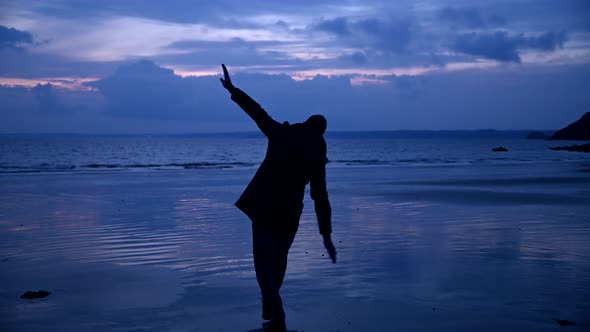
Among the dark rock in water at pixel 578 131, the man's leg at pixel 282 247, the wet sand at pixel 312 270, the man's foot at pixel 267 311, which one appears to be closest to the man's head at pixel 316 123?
the man's leg at pixel 282 247

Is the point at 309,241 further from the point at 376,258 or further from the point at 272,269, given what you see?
the point at 272,269

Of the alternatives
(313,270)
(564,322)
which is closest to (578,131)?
(313,270)

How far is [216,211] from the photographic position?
13.3m

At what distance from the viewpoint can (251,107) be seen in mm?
4277

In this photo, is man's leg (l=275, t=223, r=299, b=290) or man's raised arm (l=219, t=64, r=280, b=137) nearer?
man's raised arm (l=219, t=64, r=280, b=137)

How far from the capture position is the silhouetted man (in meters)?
4.33

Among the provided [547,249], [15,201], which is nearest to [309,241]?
[547,249]

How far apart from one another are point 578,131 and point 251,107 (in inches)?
6250

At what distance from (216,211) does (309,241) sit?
476 centimetres

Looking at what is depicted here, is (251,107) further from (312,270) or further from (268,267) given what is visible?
(312,270)

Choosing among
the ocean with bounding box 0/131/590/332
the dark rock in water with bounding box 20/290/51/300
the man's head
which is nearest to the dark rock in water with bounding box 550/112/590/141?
the ocean with bounding box 0/131/590/332

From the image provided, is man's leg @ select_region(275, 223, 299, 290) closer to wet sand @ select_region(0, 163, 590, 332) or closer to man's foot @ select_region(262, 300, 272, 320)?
man's foot @ select_region(262, 300, 272, 320)

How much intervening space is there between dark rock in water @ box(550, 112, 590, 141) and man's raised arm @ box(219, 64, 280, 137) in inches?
5739

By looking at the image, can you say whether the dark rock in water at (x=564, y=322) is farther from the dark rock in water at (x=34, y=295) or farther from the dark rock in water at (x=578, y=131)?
the dark rock in water at (x=578, y=131)
